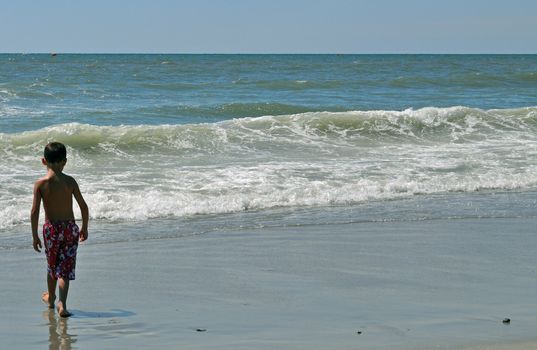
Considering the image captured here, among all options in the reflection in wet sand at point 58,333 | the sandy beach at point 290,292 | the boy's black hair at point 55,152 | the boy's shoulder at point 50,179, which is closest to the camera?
the reflection in wet sand at point 58,333

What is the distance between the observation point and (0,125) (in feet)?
65.3

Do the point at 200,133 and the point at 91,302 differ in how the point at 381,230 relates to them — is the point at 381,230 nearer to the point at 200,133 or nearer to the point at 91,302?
the point at 91,302

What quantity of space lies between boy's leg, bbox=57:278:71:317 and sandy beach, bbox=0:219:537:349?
6cm

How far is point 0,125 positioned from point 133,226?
10.8m

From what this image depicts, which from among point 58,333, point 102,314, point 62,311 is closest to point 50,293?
point 62,311

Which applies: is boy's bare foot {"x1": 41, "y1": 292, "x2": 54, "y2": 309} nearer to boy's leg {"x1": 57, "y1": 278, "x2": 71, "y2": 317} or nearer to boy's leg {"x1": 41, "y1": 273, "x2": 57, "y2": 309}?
boy's leg {"x1": 41, "y1": 273, "x2": 57, "y2": 309}

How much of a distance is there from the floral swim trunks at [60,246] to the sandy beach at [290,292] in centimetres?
26

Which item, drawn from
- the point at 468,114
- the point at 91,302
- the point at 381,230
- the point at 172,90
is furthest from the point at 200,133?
the point at 172,90

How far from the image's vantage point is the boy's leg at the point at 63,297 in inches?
238

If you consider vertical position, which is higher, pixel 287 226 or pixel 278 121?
pixel 278 121

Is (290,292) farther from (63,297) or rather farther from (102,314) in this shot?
(63,297)

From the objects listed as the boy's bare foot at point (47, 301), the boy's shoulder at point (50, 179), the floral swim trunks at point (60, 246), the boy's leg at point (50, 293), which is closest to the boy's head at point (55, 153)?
the boy's shoulder at point (50, 179)

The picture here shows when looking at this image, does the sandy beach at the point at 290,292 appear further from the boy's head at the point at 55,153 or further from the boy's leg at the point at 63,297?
the boy's head at the point at 55,153

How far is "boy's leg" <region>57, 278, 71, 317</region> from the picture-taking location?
6.05 metres
